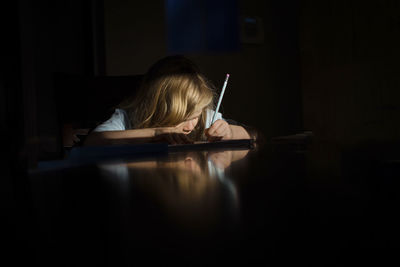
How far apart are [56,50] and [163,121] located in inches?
53.9

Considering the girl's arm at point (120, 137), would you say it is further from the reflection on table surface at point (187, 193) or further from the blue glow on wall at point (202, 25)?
the blue glow on wall at point (202, 25)

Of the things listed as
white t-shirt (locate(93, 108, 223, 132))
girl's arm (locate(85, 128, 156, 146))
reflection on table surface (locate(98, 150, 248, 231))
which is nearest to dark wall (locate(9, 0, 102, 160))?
white t-shirt (locate(93, 108, 223, 132))

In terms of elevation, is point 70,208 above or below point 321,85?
below

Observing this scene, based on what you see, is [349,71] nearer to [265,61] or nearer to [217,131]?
[265,61]

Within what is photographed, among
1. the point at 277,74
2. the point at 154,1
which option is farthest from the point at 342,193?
the point at 277,74

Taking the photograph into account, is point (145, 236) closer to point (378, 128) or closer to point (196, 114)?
point (196, 114)

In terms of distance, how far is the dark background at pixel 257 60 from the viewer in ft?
7.57

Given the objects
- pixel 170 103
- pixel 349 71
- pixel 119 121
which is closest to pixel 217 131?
pixel 170 103

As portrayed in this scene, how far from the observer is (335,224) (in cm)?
14

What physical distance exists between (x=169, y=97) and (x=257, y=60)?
1515 millimetres

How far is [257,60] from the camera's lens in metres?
2.72

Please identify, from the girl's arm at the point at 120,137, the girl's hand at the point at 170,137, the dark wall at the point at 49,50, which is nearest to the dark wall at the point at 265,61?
the dark wall at the point at 49,50

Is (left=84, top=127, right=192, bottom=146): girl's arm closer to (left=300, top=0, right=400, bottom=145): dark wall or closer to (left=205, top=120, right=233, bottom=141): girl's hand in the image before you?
(left=205, top=120, right=233, bottom=141): girl's hand

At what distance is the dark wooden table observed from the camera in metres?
0.12
